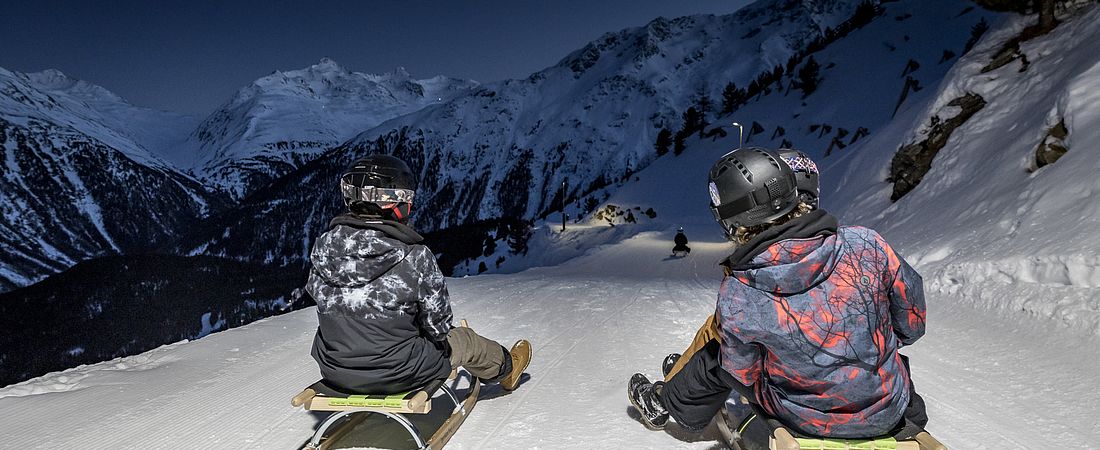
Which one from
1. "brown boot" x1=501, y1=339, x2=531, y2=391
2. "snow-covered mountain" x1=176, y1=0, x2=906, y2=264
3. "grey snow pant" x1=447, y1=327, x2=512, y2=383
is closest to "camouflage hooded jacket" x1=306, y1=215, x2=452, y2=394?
"grey snow pant" x1=447, y1=327, x2=512, y2=383

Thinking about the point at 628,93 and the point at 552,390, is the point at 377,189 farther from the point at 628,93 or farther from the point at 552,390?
the point at 628,93

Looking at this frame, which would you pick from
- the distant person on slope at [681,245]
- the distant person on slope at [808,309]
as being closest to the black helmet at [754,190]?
the distant person on slope at [808,309]

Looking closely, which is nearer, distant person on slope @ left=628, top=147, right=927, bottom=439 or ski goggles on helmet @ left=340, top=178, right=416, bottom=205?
distant person on slope @ left=628, top=147, right=927, bottom=439

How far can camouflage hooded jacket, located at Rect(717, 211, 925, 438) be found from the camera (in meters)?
2.38

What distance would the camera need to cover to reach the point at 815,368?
2.46 metres

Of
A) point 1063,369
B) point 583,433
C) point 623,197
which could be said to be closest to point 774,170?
point 583,433

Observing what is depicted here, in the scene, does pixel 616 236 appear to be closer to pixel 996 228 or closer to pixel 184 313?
pixel 996 228

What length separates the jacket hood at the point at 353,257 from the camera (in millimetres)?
3254

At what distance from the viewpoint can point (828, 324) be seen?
238 cm

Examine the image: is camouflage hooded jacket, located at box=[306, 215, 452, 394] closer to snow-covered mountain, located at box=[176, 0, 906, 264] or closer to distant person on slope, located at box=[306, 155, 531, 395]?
distant person on slope, located at box=[306, 155, 531, 395]

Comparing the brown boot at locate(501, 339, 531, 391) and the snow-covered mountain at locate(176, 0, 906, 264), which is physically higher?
the snow-covered mountain at locate(176, 0, 906, 264)

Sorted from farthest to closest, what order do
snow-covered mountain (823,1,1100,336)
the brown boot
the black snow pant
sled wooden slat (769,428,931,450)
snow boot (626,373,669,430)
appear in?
1. snow-covered mountain (823,1,1100,336)
2. the brown boot
3. snow boot (626,373,669,430)
4. the black snow pant
5. sled wooden slat (769,428,931,450)

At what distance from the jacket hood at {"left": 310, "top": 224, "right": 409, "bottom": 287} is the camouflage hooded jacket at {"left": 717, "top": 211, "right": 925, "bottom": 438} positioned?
2.07m

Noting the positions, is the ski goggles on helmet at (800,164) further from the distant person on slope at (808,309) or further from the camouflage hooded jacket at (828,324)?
the camouflage hooded jacket at (828,324)
